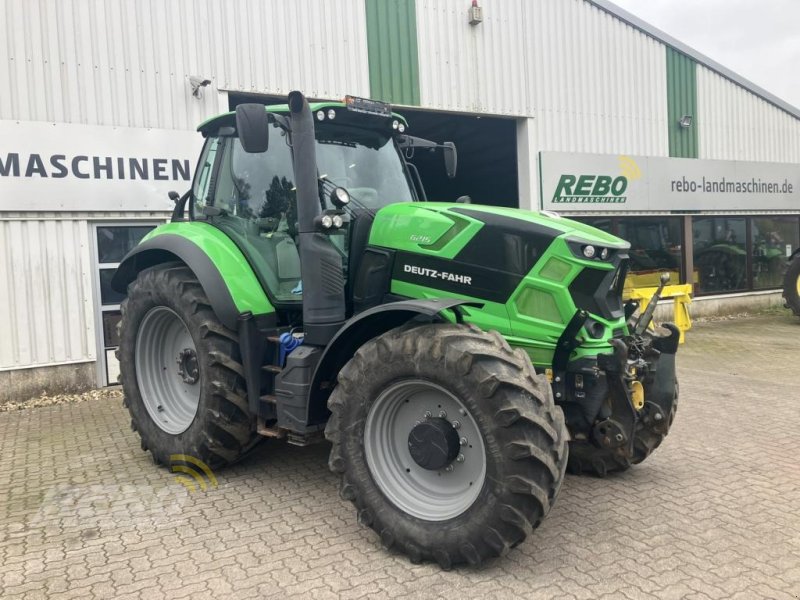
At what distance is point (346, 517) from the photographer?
398 cm

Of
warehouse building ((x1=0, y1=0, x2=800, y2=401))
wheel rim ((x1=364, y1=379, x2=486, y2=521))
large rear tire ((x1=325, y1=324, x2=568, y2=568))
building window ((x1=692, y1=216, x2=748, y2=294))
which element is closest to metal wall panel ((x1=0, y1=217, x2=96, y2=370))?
warehouse building ((x1=0, y1=0, x2=800, y2=401))

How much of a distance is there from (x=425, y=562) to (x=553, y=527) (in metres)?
0.85

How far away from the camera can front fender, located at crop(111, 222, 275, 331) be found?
14.5 feet

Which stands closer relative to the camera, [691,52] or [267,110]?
[267,110]

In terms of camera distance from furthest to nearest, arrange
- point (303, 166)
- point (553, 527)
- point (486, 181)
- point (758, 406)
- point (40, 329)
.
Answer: point (486, 181), point (40, 329), point (758, 406), point (303, 166), point (553, 527)

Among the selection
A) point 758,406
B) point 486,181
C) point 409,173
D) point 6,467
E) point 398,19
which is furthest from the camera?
point 486,181

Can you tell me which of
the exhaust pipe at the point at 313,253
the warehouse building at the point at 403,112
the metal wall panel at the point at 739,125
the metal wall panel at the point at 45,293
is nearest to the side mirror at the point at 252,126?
the exhaust pipe at the point at 313,253

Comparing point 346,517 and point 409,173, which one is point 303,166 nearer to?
point 409,173

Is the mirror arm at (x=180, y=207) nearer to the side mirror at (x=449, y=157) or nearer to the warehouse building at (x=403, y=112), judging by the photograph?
the side mirror at (x=449, y=157)

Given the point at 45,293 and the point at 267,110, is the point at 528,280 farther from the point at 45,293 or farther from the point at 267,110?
the point at 45,293

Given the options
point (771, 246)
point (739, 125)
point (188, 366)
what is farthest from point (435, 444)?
point (771, 246)

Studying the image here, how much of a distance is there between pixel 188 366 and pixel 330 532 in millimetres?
1876

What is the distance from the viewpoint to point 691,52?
13211mm

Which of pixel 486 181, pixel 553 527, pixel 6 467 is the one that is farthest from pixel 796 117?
pixel 6 467
